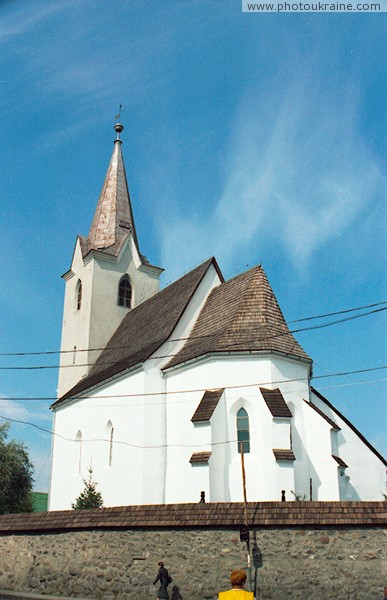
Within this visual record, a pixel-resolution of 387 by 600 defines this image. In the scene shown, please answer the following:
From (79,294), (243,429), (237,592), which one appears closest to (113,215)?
(79,294)

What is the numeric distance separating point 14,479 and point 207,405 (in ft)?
66.7

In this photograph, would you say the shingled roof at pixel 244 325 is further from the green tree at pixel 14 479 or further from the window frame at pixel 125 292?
the green tree at pixel 14 479

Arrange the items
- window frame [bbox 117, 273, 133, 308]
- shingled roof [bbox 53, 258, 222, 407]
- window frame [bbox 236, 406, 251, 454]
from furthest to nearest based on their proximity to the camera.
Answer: window frame [bbox 117, 273, 133, 308], shingled roof [bbox 53, 258, 222, 407], window frame [bbox 236, 406, 251, 454]

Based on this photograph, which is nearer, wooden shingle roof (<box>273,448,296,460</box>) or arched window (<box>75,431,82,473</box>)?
wooden shingle roof (<box>273,448,296,460</box>)

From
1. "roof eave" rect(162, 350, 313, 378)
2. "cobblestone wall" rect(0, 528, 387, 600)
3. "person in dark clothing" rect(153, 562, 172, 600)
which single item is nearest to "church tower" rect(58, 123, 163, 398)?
"roof eave" rect(162, 350, 313, 378)

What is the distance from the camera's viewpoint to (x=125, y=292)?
34.4 metres

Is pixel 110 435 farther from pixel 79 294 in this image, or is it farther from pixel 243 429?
pixel 79 294

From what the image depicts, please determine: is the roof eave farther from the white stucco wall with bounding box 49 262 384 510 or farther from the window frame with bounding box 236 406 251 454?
the window frame with bounding box 236 406 251 454

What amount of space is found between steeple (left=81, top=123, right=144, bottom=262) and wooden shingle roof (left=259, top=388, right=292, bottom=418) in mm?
16073

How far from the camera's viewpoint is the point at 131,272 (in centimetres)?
3466

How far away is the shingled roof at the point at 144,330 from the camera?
2533 cm

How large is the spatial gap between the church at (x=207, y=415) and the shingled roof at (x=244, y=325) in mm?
57

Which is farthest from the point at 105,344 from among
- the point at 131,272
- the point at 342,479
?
the point at 342,479

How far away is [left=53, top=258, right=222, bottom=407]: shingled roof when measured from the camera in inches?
997
